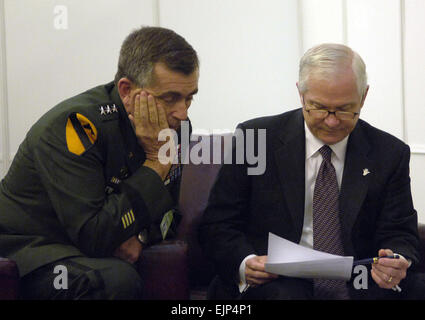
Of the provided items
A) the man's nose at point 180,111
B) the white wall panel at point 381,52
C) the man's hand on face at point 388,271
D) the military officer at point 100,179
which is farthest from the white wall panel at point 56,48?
the man's hand on face at point 388,271

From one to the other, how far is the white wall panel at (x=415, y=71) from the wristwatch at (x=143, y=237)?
1.92 metres

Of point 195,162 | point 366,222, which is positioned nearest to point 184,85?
point 195,162

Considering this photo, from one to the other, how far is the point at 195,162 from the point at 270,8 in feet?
7.60

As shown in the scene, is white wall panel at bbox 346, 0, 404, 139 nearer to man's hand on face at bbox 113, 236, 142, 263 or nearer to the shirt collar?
the shirt collar

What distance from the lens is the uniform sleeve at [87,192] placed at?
1959 mm

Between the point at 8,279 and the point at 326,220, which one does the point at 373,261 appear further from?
the point at 8,279

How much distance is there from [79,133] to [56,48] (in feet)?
7.90

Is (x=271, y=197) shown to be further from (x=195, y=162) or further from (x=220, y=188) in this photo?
(x=195, y=162)

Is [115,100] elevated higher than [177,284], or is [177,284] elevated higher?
[115,100]

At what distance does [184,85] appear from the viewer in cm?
211

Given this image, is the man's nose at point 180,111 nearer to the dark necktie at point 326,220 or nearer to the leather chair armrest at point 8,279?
the dark necktie at point 326,220

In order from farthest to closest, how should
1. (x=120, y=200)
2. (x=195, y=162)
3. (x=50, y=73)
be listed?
(x=50, y=73), (x=195, y=162), (x=120, y=200)

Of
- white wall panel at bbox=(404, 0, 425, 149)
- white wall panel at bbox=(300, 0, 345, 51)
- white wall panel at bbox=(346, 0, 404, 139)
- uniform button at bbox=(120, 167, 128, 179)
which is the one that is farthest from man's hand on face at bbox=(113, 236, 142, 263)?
white wall panel at bbox=(300, 0, 345, 51)

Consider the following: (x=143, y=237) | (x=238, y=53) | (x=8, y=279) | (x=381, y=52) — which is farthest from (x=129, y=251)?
(x=238, y=53)
